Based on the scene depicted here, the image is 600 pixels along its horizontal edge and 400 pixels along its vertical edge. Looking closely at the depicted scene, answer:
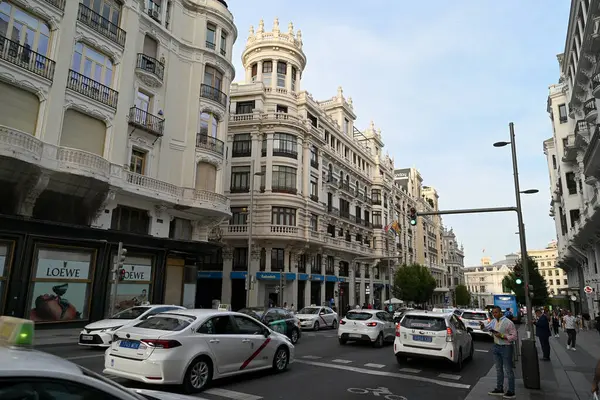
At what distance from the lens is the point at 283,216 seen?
36.3 m

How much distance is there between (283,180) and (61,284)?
69.8 feet

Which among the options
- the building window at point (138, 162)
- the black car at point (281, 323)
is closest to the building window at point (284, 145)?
the building window at point (138, 162)

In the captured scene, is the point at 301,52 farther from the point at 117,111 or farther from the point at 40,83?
the point at 40,83

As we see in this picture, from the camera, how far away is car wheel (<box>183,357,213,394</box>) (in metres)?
7.73

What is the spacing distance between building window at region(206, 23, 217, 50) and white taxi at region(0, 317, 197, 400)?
2814 cm

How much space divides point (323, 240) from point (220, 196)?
15580 millimetres

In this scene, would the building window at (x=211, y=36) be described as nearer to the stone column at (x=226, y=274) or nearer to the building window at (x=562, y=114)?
the stone column at (x=226, y=274)

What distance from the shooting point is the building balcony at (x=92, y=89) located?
64.5 feet

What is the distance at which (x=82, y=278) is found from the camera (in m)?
19.5

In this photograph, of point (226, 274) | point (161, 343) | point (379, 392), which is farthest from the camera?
point (226, 274)

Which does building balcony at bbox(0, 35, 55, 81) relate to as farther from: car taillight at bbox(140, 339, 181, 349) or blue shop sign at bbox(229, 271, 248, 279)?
blue shop sign at bbox(229, 271, 248, 279)

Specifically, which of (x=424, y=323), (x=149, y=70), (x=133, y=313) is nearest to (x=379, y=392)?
(x=424, y=323)

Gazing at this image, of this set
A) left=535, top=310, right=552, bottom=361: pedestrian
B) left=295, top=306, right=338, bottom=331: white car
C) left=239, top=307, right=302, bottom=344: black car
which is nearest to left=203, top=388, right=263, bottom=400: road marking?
left=239, top=307, right=302, bottom=344: black car

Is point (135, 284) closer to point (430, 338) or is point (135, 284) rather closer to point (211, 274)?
point (211, 274)
